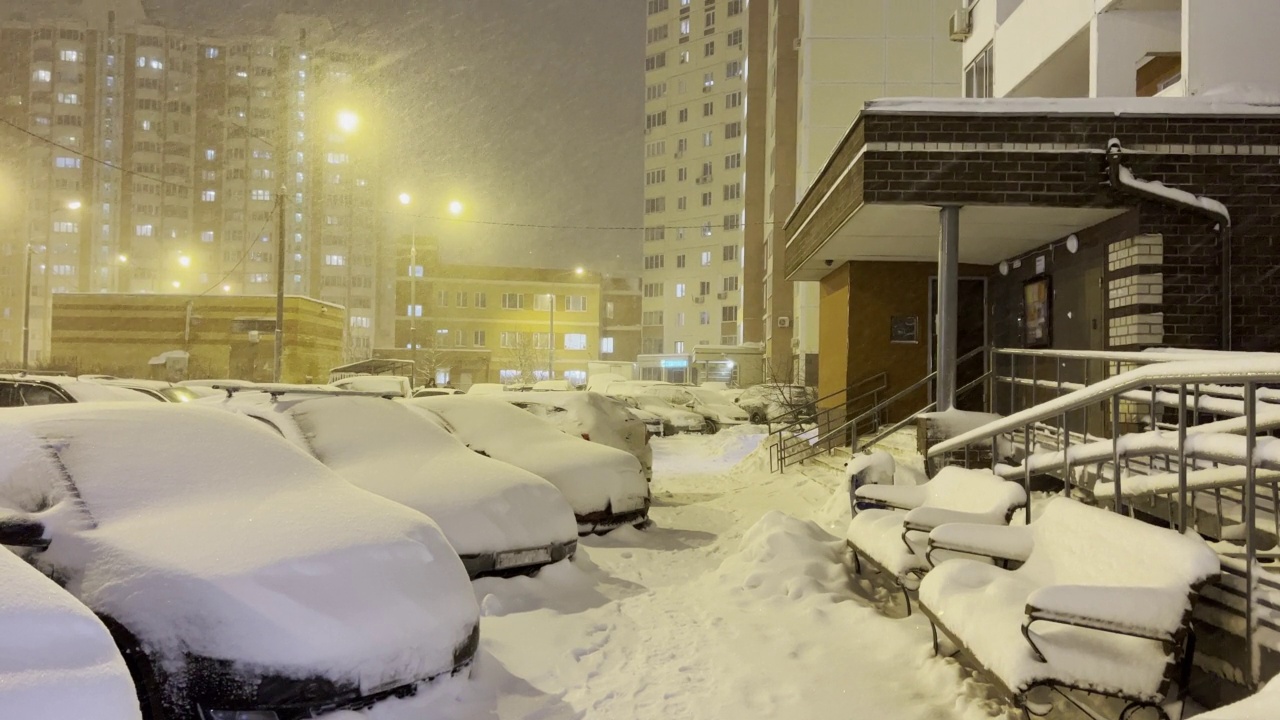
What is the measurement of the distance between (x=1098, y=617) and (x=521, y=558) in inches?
171

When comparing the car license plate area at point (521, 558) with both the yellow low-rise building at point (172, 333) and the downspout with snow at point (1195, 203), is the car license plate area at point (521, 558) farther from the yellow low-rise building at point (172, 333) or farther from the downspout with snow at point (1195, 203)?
the yellow low-rise building at point (172, 333)

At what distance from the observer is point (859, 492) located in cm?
753

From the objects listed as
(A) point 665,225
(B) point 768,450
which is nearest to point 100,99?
(A) point 665,225

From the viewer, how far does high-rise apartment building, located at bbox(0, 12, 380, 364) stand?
9994 cm

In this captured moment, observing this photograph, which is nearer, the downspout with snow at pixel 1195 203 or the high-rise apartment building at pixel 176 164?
the downspout with snow at pixel 1195 203

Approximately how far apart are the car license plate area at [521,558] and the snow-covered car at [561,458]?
188 cm

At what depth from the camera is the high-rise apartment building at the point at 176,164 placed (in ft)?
328

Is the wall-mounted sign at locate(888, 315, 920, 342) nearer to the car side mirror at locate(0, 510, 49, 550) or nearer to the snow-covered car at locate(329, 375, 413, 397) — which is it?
the snow-covered car at locate(329, 375, 413, 397)

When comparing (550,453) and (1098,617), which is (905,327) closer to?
(550,453)

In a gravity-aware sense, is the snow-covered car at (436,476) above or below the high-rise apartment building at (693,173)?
below

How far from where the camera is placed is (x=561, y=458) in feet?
30.4

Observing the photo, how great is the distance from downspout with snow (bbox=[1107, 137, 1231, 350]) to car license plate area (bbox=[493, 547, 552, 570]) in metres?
7.99

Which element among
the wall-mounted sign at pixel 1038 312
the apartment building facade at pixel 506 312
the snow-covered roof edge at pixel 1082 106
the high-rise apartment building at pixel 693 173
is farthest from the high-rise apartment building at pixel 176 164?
the snow-covered roof edge at pixel 1082 106

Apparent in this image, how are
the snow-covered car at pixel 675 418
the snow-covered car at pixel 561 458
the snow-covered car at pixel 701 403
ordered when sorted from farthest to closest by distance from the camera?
the snow-covered car at pixel 701 403 → the snow-covered car at pixel 675 418 → the snow-covered car at pixel 561 458
